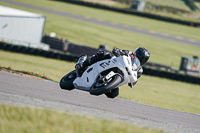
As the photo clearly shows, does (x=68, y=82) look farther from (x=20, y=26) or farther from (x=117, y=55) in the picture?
(x=20, y=26)

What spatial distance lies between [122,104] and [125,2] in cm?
5633

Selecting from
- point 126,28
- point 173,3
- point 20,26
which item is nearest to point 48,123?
point 20,26

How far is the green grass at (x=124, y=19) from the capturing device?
48.0 m

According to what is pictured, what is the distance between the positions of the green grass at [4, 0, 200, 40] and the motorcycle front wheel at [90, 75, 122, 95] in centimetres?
4026

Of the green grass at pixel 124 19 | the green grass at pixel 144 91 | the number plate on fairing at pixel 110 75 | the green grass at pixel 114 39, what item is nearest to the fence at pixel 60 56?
the green grass at pixel 144 91

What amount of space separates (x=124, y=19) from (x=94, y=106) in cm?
4360

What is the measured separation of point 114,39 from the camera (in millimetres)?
37312

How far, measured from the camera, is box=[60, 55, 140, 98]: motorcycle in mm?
7547

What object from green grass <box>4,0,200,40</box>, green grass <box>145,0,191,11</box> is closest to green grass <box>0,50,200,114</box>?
green grass <box>4,0,200,40</box>

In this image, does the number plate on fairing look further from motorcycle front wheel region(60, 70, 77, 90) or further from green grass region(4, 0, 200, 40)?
green grass region(4, 0, 200, 40)

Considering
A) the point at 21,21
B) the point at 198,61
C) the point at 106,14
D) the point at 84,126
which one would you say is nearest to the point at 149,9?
the point at 106,14

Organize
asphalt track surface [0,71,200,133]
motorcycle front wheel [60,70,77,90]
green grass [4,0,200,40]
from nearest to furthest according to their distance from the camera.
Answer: asphalt track surface [0,71,200,133], motorcycle front wheel [60,70,77,90], green grass [4,0,200,40]

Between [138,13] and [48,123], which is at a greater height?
[48,123]

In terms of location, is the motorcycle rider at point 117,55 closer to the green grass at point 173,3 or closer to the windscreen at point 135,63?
the windscreen at point 135,63
